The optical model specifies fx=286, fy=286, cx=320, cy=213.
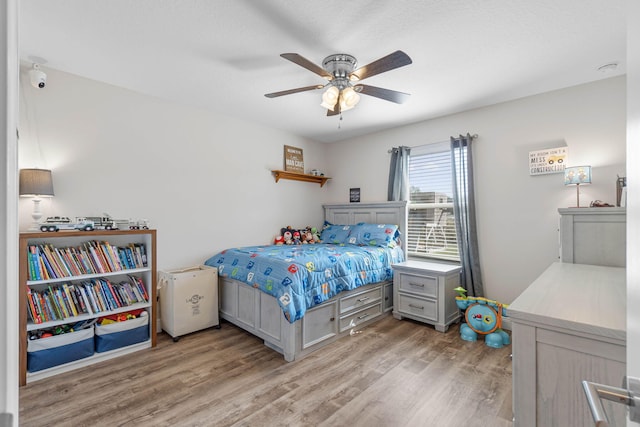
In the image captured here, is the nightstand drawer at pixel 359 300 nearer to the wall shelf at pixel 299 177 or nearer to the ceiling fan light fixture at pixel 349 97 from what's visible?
the ceiling fan light fixture at pixel 349 97

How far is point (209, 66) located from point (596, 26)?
110 inches

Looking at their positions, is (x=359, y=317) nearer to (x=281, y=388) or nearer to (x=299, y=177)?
(x=281, y=388)

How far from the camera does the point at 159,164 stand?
3.09 metres

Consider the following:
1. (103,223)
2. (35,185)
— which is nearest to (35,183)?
(35,185)

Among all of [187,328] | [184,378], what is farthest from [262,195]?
[184,378]

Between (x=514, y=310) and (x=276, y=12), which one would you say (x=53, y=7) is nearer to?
(x=276, y=12)

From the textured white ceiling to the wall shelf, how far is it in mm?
1335

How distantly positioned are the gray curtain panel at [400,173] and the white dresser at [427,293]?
1.02 meters

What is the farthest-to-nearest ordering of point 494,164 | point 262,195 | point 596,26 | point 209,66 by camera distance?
point 262,195 → point 494,164 → point 209,66 → point 596,26

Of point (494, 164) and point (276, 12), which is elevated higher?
point (276, 12)

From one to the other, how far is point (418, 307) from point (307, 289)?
1.46 meters

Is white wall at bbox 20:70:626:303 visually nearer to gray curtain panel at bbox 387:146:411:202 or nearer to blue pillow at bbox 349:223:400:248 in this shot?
gray curtain panel at bbox 387:146:411:202

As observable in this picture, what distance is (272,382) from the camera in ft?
6.95

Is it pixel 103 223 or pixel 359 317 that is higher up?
pixel 103 223
